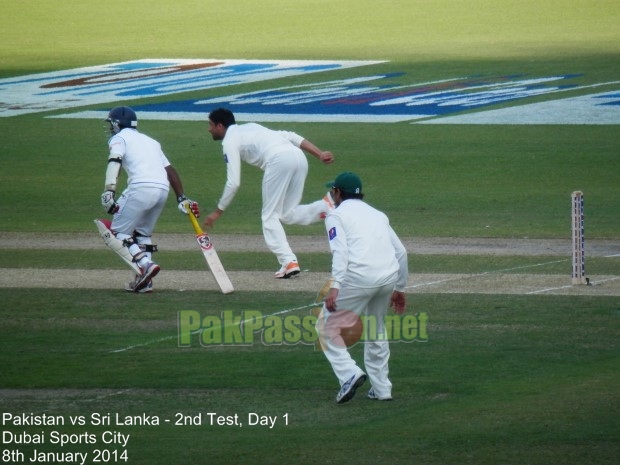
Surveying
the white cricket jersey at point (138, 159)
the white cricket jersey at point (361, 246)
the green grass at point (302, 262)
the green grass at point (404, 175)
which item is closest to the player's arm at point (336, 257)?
the white cricket jersey at point (361, 246)

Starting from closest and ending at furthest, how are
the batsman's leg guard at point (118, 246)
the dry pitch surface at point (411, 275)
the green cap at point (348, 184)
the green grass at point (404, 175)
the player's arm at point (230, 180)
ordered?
the green cap at point (348, 184) → the batsman's leg guard at point (118, 246) → the dry pitch surface at point (411, 275) → the player's arm at point (230, 180) → the green grass at point (404, 175)

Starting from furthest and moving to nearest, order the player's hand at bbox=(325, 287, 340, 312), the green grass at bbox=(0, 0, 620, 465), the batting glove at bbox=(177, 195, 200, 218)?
the batting glove at bbox=(177, 195, 200, 218) < the player's hand at bbox=(325, 287, 340, 312) < the green grass at bbox=(0, 0, 620, 465)

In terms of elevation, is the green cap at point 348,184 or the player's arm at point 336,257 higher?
the green cap at point 348,184

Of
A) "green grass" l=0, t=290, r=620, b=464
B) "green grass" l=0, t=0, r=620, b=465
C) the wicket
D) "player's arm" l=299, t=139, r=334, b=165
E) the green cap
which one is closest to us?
"green grass" l=0, t=290, r=620, b=464

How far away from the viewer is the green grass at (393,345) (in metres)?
8.56

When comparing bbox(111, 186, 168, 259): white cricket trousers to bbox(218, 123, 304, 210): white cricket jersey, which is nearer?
bbox(111, 186, 168, 259): white cricket trousers

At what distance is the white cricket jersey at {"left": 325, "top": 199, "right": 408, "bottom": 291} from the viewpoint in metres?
9.05

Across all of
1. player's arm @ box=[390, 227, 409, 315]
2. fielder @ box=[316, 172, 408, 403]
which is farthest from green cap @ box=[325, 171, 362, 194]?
player's arm @ box=[390, 227, 409, 315]

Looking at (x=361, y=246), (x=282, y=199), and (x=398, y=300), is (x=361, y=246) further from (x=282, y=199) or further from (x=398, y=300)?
(x=282, y=199)

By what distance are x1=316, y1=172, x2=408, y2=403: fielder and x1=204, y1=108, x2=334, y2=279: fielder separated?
4.82 meters

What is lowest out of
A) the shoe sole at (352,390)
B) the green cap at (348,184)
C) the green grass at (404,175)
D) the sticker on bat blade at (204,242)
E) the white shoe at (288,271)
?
the green grass at (404,175)

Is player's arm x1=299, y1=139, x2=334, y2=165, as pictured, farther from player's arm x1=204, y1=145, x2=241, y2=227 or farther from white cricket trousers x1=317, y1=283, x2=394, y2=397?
white cricket trousers x1=317, y1=283, x2=394, y2=397

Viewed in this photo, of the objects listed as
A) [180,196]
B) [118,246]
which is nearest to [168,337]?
[118,246]

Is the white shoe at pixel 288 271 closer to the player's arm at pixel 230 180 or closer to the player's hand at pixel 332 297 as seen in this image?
the player's arm at pixel 230 180
